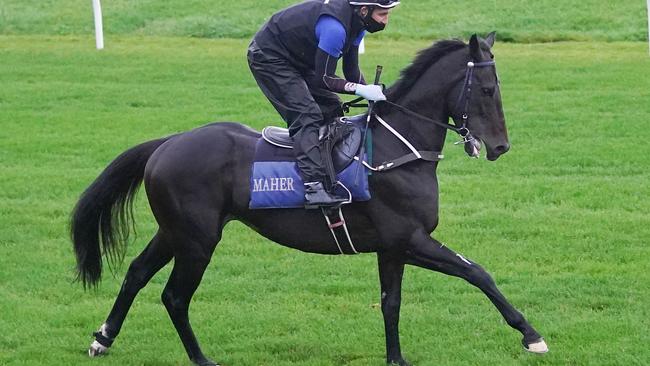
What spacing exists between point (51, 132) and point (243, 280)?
750cm

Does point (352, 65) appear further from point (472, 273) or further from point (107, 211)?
point (107, 211)

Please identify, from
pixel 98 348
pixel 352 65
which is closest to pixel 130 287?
pixel 98 348

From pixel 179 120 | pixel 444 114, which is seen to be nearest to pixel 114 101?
pixel 179 120

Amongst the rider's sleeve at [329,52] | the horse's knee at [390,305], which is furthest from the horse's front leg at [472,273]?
the rider's sleeve at [329,52]

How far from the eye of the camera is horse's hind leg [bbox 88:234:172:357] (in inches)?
321

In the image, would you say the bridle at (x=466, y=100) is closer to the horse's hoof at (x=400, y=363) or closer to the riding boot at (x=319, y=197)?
the riding boot at (x=319, y=197)

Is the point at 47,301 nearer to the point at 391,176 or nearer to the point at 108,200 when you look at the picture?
the point at 108,200

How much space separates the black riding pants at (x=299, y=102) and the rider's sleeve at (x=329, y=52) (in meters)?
0.20

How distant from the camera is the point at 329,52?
7414 mm

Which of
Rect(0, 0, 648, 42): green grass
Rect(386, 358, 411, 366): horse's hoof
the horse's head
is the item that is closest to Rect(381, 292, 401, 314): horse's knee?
Rect(386, 358, 411, 366): horse's hoof

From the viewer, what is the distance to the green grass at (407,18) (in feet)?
81.8

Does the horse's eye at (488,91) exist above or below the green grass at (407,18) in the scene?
above

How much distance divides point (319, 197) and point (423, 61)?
3.61 ft

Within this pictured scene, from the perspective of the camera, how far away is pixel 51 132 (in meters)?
16.6
